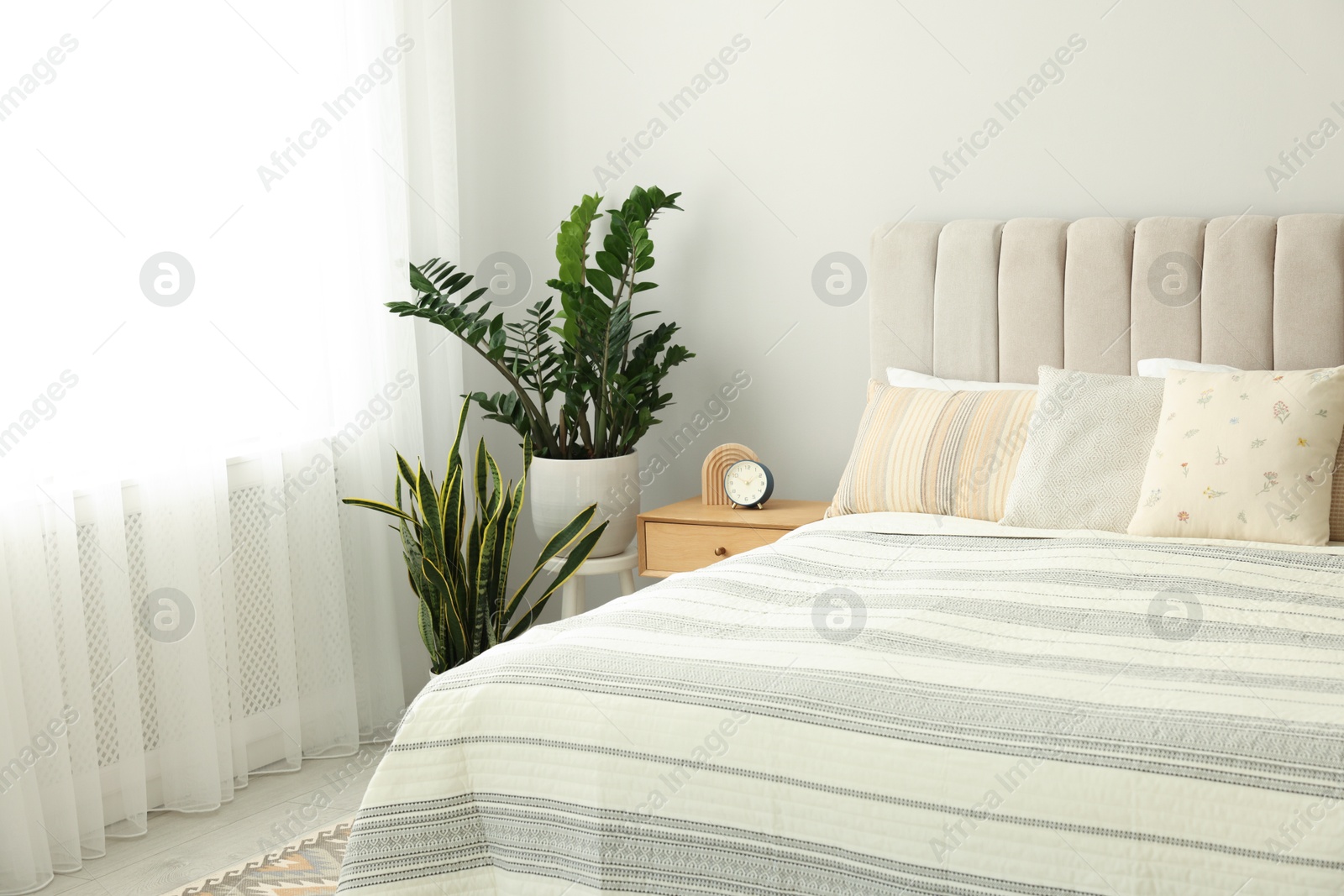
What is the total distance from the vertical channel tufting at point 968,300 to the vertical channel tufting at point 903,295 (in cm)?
3

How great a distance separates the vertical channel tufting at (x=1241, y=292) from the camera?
9.20 ft

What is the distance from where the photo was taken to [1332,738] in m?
1.34

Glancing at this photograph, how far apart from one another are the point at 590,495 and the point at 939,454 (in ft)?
3.64

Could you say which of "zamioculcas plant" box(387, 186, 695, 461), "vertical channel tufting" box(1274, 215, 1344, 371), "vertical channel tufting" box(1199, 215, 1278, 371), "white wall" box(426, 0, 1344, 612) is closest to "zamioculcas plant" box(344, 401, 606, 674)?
"zamioculcas plant" box(387, 186, 695, 461)

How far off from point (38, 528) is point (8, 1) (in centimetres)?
118

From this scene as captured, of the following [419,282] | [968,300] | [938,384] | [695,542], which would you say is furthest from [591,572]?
[968,300]

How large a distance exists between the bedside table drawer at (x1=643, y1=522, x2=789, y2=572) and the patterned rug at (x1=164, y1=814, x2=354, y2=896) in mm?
1135

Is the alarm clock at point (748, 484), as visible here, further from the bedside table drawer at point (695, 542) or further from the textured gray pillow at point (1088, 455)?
the textured gray pillow at point (1088, 455)

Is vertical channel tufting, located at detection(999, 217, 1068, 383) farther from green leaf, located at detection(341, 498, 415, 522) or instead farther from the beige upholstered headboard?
green leaf, located at detection(341, 498, 415, 522)

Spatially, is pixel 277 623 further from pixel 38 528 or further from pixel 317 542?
pixel 38 528

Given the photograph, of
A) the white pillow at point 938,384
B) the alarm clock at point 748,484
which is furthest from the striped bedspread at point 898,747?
the alarm clock at point 748,484

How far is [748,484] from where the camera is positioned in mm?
3404

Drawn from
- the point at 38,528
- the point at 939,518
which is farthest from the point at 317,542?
the point at 939,518

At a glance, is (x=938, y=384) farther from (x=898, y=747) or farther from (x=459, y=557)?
(x=898, y=747)
